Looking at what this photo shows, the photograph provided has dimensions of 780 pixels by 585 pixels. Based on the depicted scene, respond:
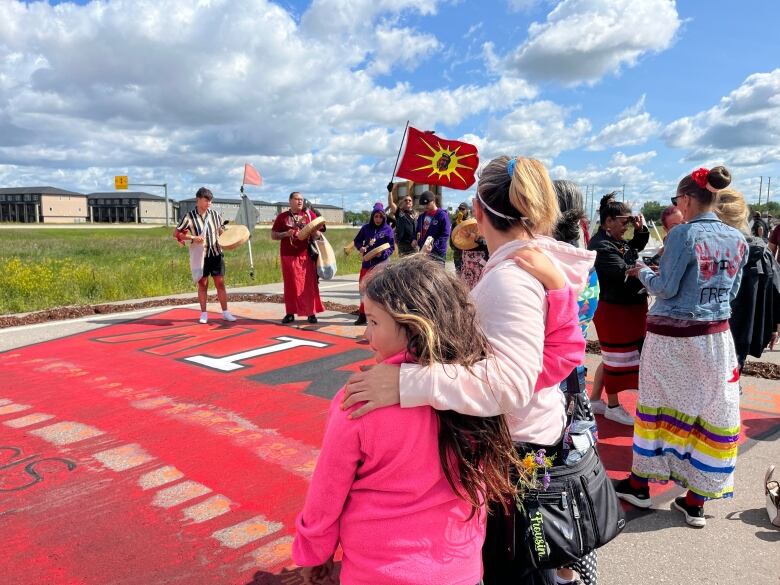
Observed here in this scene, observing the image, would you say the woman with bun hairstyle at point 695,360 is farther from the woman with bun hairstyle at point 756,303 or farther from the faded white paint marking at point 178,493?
the faded white paint marking at point 178,493

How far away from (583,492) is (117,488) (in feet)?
9.50

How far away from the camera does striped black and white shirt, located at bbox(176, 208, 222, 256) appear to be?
8789 millimetres

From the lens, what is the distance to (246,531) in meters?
3.07

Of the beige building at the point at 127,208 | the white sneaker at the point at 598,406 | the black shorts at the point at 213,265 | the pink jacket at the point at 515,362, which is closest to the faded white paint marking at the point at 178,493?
the pink jacket at the point at 515,362

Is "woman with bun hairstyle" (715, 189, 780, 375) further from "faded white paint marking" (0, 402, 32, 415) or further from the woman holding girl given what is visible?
"faded white paint marking" (0, 402, 32, 415)

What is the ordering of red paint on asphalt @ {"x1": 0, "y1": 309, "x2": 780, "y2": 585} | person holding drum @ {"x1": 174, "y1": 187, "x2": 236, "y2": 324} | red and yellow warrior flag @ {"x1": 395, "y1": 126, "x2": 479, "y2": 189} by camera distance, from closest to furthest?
1. red paint on asphalt @ {"x1": 0, "y1": 309, "x2": 780, "y2": 585}
2. red and yellow warrior flag @ {"x1": 395, "y1": 126, "x2": 479, "y2": 189}
3. person holding drum @ {"x1": 174, "y1": 187, "x2": 236, "y2": 324}

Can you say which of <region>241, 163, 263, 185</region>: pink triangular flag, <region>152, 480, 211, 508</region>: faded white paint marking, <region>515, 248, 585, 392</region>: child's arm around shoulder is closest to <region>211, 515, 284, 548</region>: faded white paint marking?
<region>152, 480, 211, 508</region>: faded white paint marking

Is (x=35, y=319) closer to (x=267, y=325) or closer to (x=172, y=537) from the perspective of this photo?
(x=267, y=325)

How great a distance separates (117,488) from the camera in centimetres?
355

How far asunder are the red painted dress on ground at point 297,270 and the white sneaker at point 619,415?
202 inches

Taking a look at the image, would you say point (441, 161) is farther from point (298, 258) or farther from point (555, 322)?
point (555, 322)

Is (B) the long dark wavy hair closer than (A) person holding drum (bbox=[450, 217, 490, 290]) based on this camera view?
Yes

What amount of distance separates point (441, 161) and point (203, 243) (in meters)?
4.16

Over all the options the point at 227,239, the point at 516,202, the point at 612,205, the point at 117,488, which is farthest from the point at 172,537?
the point at 227,239
